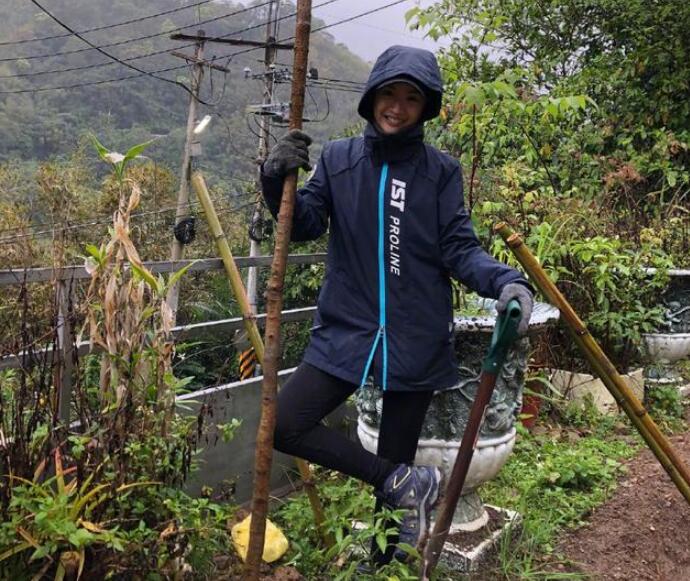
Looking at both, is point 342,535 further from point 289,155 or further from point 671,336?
point 671,336

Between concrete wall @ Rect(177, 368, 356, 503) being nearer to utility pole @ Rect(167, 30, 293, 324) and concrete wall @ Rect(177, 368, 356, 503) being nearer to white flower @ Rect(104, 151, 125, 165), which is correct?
white flower @ Rect(104, 151, 125, 165)

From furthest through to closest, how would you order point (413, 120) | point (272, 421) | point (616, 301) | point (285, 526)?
point (616, 301) → point (285, 526) → point (413, 120) → point (272, 421)

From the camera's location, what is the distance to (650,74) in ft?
27.4

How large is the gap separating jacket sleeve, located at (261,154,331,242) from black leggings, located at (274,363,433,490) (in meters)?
0.40

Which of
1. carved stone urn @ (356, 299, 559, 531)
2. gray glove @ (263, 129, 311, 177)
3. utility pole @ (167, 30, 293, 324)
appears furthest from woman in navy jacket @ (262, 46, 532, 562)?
utility pole @ (167, 30, 293, 324)

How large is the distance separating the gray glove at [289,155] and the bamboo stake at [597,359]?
0.71 m

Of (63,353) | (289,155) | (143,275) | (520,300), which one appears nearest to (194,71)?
(63,353)

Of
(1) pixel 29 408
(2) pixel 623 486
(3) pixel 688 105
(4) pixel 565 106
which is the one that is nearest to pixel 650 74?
(3) pixel 688 105

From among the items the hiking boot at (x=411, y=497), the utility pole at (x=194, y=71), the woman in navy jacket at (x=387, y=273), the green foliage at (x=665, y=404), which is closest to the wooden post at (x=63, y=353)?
the woman in navy jacket at (x=387, y=273)

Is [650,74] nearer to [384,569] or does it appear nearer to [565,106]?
[565,106]

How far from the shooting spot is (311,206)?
2.15m

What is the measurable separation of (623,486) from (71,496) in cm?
264

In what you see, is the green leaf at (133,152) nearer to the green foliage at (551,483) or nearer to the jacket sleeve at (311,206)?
the jacket sleeve at (311,206)

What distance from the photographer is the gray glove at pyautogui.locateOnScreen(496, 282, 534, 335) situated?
73.4 inches
